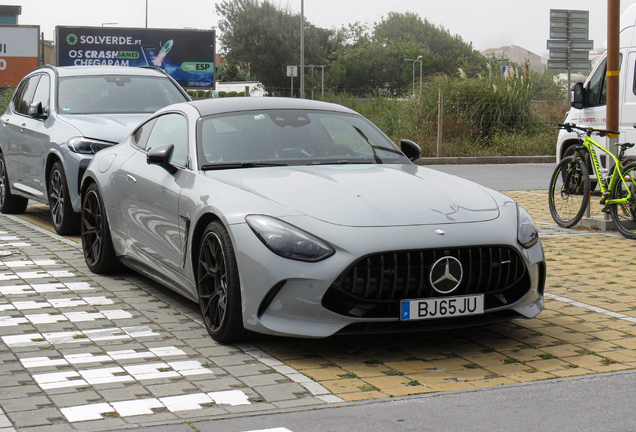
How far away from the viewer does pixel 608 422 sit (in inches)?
148

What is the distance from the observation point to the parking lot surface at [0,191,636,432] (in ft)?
13.2

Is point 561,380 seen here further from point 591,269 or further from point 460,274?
point 591,269

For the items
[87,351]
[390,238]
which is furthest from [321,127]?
[87,351]

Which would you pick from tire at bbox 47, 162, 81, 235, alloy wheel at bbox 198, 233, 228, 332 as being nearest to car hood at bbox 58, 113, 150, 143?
tire at bbox 47, 162, 81, 235

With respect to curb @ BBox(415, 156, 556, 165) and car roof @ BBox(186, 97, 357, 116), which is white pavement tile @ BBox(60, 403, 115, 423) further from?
curb @ BBox(415, 156, 556, 165)

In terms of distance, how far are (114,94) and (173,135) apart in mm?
4109

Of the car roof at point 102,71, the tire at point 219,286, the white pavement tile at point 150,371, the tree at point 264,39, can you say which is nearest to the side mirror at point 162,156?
the tire at point 219,286

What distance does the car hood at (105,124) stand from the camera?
902cm

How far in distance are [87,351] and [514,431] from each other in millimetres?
2476

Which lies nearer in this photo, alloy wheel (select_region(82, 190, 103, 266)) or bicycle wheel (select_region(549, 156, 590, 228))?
alloy wheel (select_region(82, 190, 103, 266))

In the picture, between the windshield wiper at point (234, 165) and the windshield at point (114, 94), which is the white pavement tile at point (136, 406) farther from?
the windshield at point (114, 94)

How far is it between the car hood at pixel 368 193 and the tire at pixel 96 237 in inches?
72.5

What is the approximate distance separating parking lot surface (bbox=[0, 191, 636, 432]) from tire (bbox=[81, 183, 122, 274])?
0.23 m

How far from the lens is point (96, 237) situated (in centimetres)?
724
